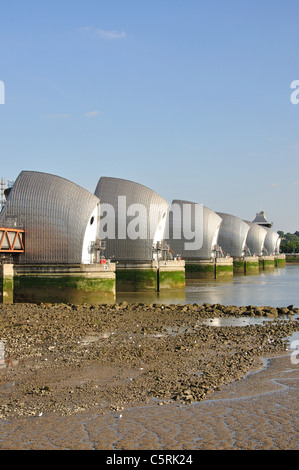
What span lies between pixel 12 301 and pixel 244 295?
Answer: 21722 mm

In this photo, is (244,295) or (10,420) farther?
(244,295)

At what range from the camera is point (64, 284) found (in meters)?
38.8

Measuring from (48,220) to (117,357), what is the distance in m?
25.0

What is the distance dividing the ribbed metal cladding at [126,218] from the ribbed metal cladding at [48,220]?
10472 mm

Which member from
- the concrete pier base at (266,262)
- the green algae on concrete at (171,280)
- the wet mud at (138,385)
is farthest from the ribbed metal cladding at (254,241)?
the wet mud at (138,385)

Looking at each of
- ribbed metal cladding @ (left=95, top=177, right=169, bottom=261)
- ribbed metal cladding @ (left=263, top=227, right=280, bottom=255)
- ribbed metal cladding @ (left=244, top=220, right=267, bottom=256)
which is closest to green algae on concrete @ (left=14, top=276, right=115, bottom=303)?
ribbed metal cladding @ (left=95, top=177, right=169, bottom=261)

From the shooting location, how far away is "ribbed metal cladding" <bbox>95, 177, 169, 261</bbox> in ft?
169

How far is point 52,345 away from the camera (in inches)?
770

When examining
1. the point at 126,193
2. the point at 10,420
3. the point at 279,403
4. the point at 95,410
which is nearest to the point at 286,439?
the point at 279,403

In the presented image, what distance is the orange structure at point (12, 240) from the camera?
129 ft

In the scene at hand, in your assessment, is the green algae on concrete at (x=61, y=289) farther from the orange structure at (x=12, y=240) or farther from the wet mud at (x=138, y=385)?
the wet mud at (x=138, y=385)

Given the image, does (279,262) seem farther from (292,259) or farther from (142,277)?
(142,277)

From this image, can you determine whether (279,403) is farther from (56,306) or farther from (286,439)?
(56,306)
